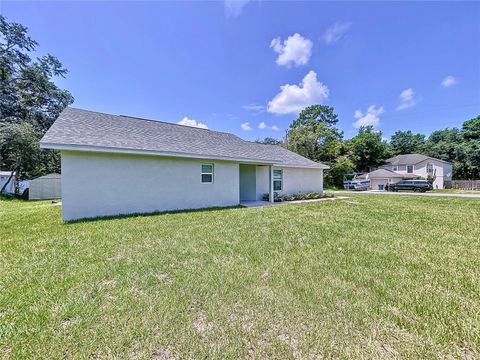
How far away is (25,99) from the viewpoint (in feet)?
74.2

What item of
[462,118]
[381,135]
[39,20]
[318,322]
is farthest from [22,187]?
[462,118]

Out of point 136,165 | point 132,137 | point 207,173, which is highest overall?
point 132,137

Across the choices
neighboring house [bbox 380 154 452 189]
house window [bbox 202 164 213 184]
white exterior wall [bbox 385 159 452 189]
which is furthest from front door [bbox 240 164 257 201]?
white exterior wall [bbox 385 159 452 189]

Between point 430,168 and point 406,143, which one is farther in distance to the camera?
point 406,143

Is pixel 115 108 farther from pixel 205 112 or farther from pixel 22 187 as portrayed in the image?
pixel 22 187

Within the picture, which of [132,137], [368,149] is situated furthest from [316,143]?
[132,137]

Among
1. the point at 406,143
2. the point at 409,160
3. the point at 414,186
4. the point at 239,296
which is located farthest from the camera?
the point at 406,143

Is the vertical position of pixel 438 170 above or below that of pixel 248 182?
above

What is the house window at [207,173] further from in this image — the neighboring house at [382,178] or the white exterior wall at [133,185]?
the neighboring house at [382,178]

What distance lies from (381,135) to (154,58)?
4513 centimetres

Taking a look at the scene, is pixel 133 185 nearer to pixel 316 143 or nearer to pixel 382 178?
pixel 316 143

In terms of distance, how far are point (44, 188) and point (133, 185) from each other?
1560 cm

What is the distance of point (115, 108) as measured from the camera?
744 inches

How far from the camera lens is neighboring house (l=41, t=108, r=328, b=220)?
26.5 ft
